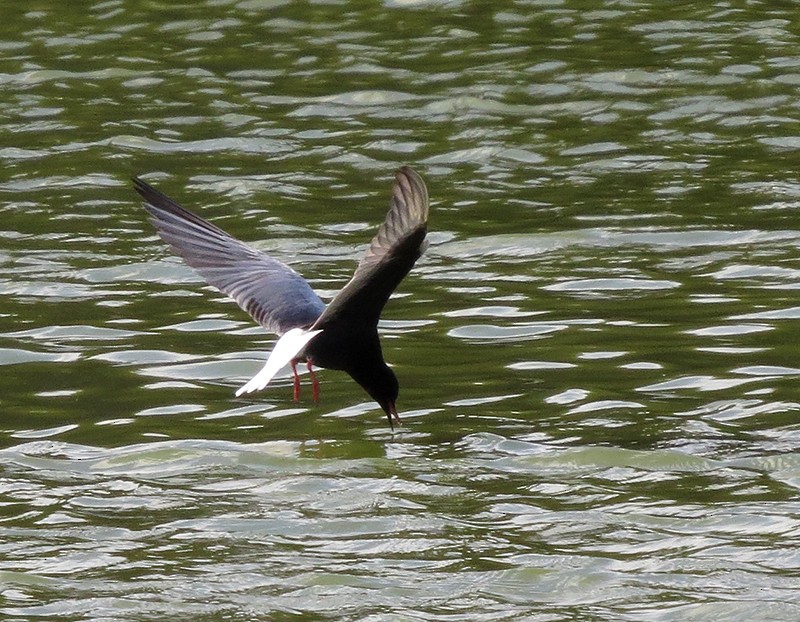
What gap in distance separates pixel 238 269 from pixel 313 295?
0.43 m

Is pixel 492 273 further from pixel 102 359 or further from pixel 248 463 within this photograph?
pixel 248 463

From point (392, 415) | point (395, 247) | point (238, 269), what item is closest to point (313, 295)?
point (238, 269)

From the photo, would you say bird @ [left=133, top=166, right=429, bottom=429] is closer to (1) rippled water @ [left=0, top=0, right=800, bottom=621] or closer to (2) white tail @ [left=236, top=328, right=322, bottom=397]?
(2) white tail @ [left=236, top=328, right=322, bottom=397]

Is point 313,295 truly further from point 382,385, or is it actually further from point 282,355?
point 282,355

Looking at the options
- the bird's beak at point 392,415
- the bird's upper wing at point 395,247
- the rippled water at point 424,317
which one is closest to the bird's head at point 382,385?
the bird's beak at point 392,415

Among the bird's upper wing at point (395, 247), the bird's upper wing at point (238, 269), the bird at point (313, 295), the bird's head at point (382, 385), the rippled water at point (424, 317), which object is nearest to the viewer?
the rippled water at point (424, 317)

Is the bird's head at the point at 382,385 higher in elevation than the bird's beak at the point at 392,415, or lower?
higher

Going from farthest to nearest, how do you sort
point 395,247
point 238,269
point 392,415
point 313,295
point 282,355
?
point 238,269, point 313,295, point 392,415, point 282,355, point 395,247

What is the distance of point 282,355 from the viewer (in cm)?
629

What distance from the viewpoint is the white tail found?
5867mm

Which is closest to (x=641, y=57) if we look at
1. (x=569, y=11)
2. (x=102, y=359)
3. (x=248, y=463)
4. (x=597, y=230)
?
(x=569, y=11)

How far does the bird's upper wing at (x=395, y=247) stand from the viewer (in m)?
5.94

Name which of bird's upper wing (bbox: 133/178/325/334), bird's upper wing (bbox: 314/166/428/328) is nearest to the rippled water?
bird's upper wing (bbox: 133/178/325/334)

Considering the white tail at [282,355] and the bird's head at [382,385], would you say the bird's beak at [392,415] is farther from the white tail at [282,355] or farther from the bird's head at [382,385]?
the white tail at [282,355]
